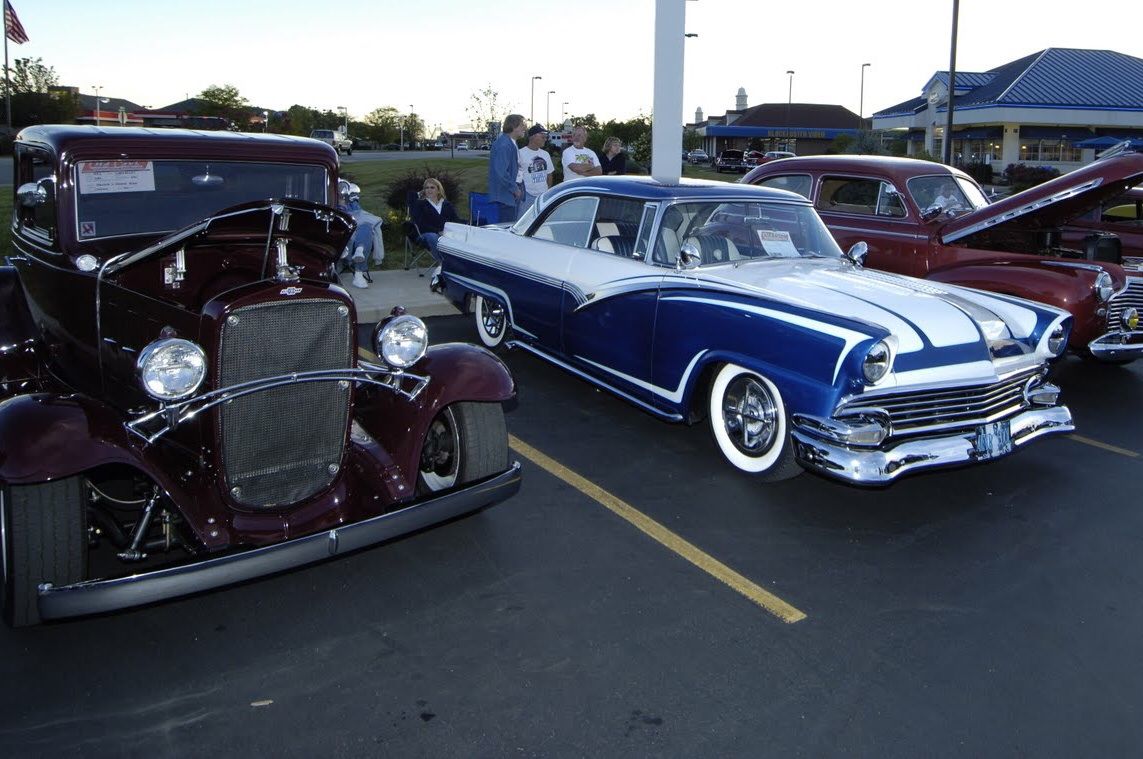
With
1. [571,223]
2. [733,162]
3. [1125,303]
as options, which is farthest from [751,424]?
[733,162]

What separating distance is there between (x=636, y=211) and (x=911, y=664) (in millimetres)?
3535

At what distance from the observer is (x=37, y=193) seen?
14.3 feet

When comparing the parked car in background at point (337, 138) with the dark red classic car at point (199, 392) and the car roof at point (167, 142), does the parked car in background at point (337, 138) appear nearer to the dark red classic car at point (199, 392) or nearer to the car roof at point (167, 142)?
the car roof at point (167, 142)

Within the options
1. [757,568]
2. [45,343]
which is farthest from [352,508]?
[45,343]

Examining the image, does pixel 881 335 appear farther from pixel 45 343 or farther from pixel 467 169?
pixel 467 169

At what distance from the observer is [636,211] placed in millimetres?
6098

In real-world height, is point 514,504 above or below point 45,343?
below

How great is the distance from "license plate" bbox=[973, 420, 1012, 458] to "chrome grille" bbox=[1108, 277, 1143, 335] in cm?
300

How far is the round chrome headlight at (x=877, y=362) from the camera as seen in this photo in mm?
4492

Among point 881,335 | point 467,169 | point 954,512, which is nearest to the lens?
point 881,335

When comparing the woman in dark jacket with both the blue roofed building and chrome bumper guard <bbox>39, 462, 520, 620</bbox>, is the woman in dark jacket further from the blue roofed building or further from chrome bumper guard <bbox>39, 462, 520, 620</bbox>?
the blue roofed building

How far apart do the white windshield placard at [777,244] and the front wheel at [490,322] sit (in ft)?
7.67

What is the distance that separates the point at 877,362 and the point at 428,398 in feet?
7.10

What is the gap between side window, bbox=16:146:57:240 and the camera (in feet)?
14.5
